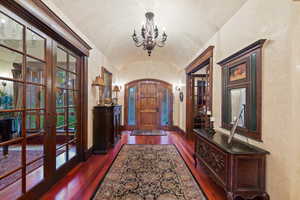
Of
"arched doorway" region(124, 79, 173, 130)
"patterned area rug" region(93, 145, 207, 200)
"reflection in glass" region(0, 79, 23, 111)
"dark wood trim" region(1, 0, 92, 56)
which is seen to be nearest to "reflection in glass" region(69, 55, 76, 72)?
"dark wood trim" region(1, 0, 92, 56)

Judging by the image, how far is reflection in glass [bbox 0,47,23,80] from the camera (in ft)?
5.16

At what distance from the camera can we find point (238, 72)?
7.45 ft

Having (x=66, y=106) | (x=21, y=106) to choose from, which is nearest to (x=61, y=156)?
(x=66, y=106)

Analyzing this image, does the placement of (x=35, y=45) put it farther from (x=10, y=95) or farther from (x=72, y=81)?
(x=72, y=81)

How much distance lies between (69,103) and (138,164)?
1816mm

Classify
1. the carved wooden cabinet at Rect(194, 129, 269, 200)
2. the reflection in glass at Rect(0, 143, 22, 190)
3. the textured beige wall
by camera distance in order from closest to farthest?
the textured beige wall, the reflection in glass at Rect(0, 143, 22, 190), the carved wooden cabinet at Rect(194, 129, 269, 200)

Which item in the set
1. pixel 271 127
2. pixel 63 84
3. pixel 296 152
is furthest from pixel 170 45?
pixel 296 152

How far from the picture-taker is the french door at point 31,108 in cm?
163

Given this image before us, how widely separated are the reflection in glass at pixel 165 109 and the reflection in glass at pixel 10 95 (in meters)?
5.40

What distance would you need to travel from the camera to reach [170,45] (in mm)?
4645

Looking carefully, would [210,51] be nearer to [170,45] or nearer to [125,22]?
[170,45]

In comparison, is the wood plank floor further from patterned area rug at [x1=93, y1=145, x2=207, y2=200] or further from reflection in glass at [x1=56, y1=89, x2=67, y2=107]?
reflection in glass at [x1=56, y1=89, x2=67, y2=107]

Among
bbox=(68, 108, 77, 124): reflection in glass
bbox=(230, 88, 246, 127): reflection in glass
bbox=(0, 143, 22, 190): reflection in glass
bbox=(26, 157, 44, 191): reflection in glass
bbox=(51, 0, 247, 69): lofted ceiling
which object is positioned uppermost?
bbox=(51, 0, 247, 69): lofted ceiling

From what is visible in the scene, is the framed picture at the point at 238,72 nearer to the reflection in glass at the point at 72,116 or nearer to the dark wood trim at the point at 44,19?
the dark wood trim at the point at 44,19
